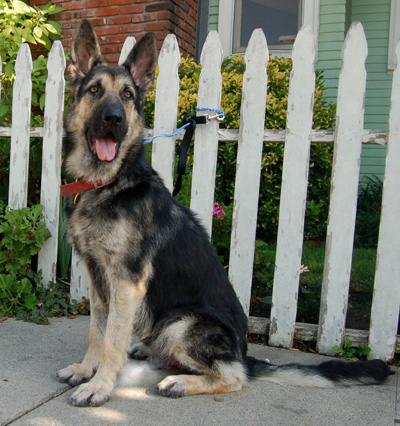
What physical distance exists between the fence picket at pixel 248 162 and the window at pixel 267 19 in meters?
4.52

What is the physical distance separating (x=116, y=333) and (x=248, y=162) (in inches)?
66.4

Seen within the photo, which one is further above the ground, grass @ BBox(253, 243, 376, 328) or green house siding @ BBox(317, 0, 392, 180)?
green house siding @ BBox(317, 0, 392, 180)

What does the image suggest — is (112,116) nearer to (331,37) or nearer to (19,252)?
(19,252)

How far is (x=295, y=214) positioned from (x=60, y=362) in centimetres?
195

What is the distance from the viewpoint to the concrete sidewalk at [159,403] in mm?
2208

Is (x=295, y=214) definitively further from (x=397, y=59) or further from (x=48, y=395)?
(x=48, y=395)

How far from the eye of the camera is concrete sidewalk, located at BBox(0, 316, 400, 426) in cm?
221

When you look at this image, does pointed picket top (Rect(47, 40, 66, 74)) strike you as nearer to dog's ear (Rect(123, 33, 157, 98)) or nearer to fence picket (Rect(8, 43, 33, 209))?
fence picket (Rect(8, 43, 33, 209))

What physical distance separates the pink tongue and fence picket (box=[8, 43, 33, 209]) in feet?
5.82

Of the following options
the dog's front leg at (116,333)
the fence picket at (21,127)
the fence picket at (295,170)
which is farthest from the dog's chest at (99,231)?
the fence picket at (21,127)

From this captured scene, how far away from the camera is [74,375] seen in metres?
2.62

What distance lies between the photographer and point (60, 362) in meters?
2.92

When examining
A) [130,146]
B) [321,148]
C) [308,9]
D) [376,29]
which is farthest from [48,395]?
[376,29]

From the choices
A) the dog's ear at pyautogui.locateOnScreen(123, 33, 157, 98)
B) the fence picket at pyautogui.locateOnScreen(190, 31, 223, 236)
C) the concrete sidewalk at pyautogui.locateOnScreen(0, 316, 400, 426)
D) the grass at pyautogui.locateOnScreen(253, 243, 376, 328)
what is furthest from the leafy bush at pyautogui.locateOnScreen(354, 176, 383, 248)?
the dog's ear at pyautogui.locateOnScreen(123, 33, 157, 98)
